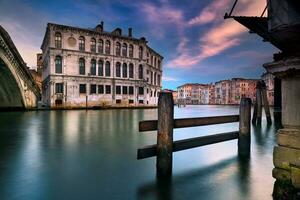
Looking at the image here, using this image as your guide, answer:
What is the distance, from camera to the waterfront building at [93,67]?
39719mm

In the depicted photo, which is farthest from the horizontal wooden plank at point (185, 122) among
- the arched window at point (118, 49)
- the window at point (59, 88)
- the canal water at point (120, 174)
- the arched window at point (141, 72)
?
the arched window at point (141, 72)

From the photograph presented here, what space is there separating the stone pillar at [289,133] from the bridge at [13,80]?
23396 millimetres

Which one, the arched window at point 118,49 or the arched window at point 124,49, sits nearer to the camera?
the arched window at point 118,49

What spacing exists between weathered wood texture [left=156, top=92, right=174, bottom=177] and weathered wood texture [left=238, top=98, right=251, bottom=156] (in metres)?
2.95

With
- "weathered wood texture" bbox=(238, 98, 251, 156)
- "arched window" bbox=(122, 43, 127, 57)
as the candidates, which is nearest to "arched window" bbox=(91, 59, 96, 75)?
"arched window" bbox=(122, 43, 127, 57)

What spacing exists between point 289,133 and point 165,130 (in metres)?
2.13

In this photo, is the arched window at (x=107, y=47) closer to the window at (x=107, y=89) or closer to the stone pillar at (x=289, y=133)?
the window at (x=107, y=89)

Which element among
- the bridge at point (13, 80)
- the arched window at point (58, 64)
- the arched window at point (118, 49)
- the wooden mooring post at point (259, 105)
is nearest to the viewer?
the wooden mooring post at point (259, 105)

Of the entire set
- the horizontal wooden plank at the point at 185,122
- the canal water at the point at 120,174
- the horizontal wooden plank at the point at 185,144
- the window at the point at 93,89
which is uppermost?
the window at the point at 93,89

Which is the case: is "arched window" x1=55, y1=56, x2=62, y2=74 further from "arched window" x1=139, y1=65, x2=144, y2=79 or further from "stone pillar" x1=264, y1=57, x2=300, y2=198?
"stone pillar" x1=264, y1=57, x2=300, y2=198

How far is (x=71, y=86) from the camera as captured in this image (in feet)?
133

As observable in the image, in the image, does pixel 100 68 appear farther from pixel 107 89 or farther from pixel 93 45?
pixel 93 45

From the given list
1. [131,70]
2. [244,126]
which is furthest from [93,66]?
[244,126]

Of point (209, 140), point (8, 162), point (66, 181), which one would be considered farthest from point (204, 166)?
point (8, 162)
